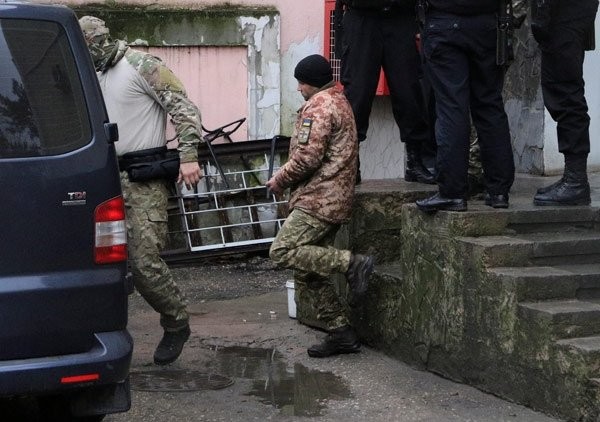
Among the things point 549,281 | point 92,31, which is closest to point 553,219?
point 549,281

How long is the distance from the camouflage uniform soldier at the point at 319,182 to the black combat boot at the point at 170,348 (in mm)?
706

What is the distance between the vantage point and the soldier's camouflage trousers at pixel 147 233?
630 centimetres

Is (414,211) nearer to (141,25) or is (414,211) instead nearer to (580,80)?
(580,80)

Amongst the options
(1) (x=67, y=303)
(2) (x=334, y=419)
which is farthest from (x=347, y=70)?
(1) (x=67, y=303)

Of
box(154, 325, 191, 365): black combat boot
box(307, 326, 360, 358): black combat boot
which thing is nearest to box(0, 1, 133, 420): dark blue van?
box(154, 325, 191, 365): black combat boot

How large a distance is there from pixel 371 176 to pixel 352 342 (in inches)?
160

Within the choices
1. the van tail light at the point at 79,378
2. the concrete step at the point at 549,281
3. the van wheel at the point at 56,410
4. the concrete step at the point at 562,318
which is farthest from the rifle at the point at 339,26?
the van tail light at the point at 79,378

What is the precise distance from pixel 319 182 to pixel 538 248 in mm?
1330

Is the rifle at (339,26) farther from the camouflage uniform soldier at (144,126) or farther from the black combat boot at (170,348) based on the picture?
the black combat boot at (170,348)

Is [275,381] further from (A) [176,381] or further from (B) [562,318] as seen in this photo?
(B) [562,318]

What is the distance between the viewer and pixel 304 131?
643 cm

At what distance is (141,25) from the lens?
9953 millimetres

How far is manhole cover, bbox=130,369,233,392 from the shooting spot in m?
6.14

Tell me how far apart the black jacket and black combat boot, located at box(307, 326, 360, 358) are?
1934mm
